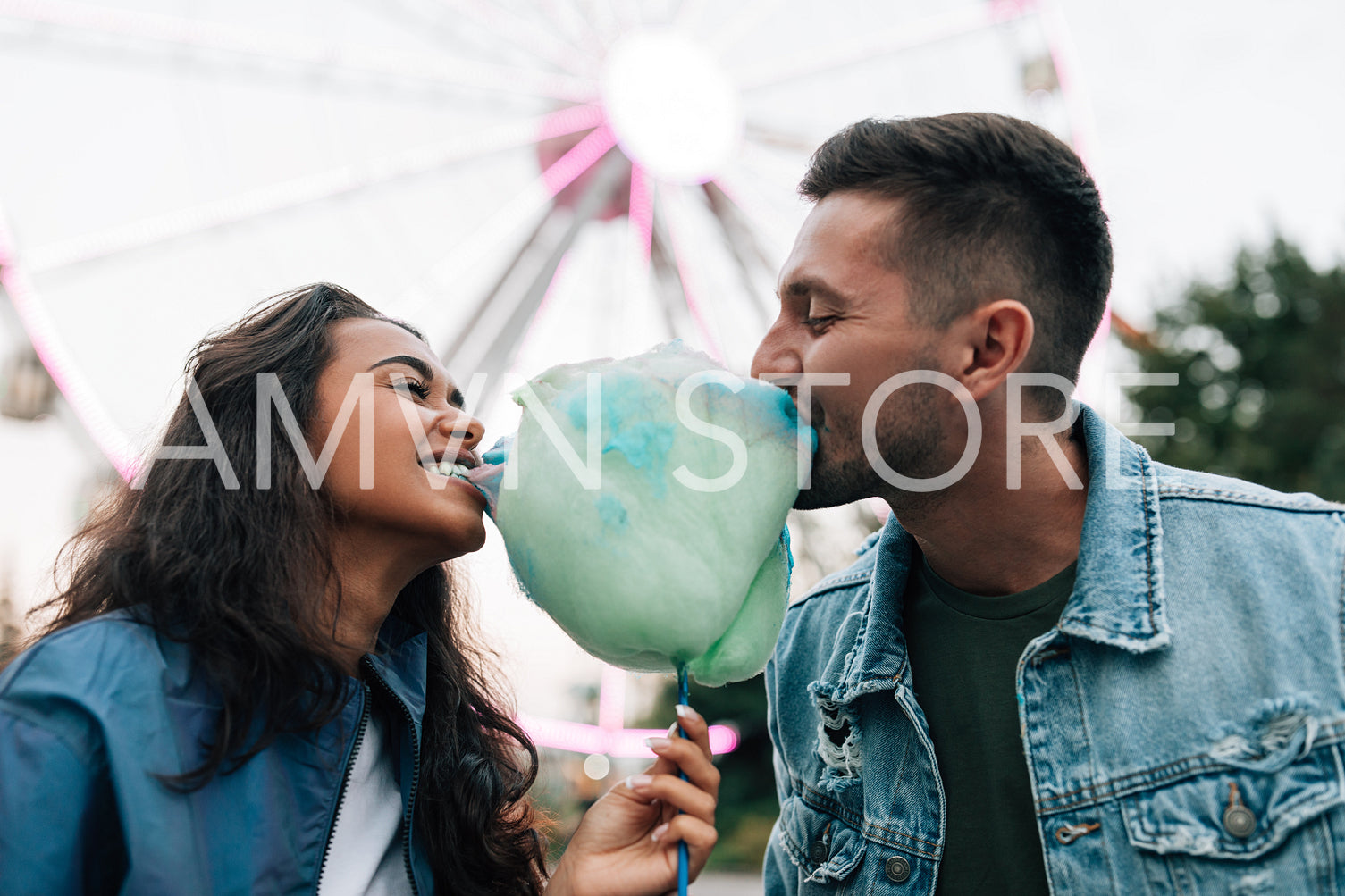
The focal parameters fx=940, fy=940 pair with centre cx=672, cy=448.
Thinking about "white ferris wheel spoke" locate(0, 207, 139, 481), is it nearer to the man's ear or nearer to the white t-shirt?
the white t-shirt

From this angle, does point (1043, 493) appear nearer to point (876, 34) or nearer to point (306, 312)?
point (306, 312)

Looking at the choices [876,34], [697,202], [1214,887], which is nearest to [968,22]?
[876,34]

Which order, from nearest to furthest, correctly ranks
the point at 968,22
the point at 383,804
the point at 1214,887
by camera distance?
the point at 1214,887 → the point at 383,804 → the point at 968,22

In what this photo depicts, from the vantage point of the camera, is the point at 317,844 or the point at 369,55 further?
the point at 369,55

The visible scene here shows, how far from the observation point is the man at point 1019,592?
4.66 ft

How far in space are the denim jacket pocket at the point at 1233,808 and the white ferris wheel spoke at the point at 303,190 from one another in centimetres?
611

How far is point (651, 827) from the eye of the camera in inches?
62.9

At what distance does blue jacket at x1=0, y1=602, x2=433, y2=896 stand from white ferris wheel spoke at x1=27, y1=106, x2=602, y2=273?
5101mm

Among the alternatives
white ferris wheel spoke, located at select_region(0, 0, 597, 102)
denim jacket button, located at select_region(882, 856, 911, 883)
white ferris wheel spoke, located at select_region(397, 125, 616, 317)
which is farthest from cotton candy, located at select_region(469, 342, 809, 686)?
white ferris wheel spoke, located at select_region(0, 0, 597, 102)

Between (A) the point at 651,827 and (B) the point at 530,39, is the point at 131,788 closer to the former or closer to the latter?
(A) the point at 651,827

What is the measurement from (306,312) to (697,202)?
6.39 m

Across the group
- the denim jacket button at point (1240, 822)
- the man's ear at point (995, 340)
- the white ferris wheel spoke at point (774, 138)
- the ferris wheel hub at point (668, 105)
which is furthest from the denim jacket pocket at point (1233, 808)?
the white ferris wheel spoke at point (774, 138)

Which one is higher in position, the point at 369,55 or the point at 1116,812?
the point at 369,55

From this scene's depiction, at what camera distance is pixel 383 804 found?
1.68 meters
